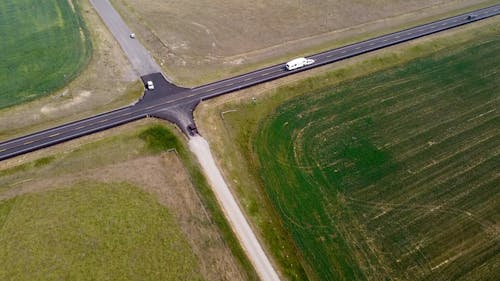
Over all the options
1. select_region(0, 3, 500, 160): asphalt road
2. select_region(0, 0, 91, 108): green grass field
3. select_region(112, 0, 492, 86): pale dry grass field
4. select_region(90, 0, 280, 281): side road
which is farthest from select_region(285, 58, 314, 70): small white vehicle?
select_region(0, 0, 91, 108): green grass field

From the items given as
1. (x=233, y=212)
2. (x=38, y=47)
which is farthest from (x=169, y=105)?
(x=38, y=47)

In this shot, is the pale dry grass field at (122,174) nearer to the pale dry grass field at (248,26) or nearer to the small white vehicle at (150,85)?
the small white vehicle at (150,85)

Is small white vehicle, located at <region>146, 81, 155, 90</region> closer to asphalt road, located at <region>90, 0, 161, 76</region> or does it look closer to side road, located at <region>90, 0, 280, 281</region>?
side road, located at <region>90, 0, 280, 281</region>

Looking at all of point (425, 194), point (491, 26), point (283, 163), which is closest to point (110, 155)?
point (283, 163)

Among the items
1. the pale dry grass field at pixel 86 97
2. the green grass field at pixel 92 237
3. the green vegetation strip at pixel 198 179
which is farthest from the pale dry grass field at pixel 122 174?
the pale dry grass field at pixel 86 97

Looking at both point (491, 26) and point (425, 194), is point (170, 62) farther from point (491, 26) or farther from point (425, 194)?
point (491, 26)
